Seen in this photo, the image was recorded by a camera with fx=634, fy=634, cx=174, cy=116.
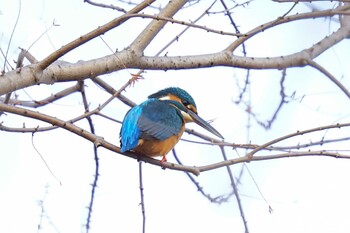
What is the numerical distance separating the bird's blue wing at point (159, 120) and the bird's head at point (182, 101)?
0.17 feet

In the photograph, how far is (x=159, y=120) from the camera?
209cm

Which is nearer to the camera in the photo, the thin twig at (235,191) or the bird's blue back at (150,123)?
the bird's blue back at (150,123)

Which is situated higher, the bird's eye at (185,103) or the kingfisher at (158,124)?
the bird's eye at (185,103)

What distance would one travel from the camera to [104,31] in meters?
1.56

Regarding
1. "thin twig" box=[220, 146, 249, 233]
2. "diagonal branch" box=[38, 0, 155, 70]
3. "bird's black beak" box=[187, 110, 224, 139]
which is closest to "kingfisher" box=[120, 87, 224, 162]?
"bird's black beak" box=[187, 110, 224, 139]

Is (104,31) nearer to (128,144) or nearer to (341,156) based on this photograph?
(128,144)

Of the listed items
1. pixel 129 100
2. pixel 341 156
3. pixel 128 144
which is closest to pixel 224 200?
pixel 129 100

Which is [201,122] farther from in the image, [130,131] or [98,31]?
[98,31]

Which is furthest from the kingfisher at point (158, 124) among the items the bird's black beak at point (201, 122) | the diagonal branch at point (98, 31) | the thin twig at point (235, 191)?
the diagonal branch at point (98, 31)

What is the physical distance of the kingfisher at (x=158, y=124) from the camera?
1979 mm

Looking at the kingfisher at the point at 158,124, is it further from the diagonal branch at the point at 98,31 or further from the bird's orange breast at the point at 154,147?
the diagonal branch at the point at 98,31

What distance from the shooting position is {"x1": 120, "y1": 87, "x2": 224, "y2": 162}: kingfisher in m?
1.98

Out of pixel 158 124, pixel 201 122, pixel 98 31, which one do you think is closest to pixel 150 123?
pixel 158 124

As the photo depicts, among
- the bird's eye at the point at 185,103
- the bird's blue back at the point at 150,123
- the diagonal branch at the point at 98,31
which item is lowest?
the diagonal branch at the point at 98,31
